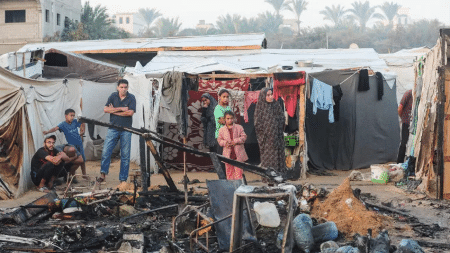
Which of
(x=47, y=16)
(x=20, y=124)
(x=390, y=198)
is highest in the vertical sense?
(x=47, y=16)

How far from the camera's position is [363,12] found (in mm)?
71125

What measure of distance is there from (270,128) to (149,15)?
66.7 m

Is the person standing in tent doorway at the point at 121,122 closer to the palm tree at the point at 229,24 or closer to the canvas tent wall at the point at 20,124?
the canvas tent wall at the point at 20,124

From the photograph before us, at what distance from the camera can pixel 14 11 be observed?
30.5 meters

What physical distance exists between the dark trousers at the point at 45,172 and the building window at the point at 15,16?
938 inches

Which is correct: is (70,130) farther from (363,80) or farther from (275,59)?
(275,59)

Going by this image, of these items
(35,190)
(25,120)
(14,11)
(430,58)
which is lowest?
(35,190)

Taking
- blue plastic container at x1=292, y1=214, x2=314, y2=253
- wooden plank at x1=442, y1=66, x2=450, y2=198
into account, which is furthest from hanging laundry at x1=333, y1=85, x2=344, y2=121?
blue plastic container at x1=292, y1=214, x2=314, y2=253

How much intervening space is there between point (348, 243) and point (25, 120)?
6098mm

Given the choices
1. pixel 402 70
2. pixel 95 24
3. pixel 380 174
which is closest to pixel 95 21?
pixel 95 24

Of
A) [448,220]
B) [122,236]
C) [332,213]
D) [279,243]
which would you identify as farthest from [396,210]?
[122,236]

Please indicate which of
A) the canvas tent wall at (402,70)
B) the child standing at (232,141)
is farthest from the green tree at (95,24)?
the child standing at (232,141)

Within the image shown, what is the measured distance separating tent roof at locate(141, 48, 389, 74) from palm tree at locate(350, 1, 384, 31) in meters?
57.3

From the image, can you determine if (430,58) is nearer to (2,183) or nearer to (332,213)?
(332,213)
